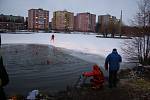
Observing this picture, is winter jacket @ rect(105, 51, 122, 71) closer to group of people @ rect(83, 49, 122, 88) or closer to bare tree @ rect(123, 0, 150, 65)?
group of people @ rect(83, 49, 122, 88)

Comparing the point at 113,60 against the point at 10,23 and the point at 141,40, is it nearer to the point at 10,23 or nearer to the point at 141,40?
the point at 141,40

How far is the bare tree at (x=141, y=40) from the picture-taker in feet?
61.6

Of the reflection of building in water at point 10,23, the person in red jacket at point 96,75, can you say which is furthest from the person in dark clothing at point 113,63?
the reflection of building in water at point 10,23

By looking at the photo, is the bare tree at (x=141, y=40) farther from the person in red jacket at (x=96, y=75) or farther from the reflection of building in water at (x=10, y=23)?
the reflection of building in water at (x=10, y=23)

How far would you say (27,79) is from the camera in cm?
1396

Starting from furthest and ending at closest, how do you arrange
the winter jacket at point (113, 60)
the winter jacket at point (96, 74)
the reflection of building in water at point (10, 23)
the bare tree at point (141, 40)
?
the reflection of building in water at point (10, 23)
the bare tree at point (141, 40)
the winter jacket at point (113, 60)
the winter jacket at point (96, 74)

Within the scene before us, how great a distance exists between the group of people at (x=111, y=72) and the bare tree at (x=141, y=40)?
743 cm

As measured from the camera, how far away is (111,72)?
1196cm

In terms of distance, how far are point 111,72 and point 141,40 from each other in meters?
7.92

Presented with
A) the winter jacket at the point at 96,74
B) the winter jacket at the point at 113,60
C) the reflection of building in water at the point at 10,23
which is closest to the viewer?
the winter jacket at the point at 96,74

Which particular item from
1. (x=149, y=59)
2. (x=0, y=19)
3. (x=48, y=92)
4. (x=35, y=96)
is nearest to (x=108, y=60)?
(x=48, y=92)

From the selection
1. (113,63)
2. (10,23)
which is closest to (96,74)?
(113,63)

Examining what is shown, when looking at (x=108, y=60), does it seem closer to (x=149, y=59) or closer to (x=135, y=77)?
(x=135, y=77)

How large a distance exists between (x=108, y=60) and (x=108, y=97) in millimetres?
2116
